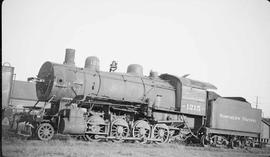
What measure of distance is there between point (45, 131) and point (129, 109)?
3.77m

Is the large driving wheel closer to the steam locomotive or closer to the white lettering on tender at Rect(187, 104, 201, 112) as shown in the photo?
the steam locomotive

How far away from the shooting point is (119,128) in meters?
10.7

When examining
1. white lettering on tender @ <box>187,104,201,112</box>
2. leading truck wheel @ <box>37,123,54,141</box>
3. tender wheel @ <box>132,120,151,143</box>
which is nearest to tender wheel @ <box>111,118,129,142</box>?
tender wheel @ <box>132,120,151,143</box>

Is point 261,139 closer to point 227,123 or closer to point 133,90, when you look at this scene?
point 227,123

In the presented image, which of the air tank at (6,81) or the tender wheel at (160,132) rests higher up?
the air tank at (6,81)

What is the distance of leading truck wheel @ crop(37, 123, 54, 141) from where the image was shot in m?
9.19

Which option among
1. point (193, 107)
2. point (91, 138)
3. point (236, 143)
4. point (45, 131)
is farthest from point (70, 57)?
point (236, 143)

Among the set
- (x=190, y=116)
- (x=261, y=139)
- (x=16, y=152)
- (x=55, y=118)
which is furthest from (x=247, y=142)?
(x=16, y=152)

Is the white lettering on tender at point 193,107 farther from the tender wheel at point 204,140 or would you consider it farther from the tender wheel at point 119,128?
the tender wheel at point 119,128

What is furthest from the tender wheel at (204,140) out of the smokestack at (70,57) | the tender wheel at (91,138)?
the smokestack at (70,57)

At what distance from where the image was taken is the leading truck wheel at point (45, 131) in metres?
9.19

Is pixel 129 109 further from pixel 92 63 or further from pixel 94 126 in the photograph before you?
pixel 92 63

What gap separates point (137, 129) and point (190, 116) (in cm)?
360

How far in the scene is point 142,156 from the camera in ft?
25.8
